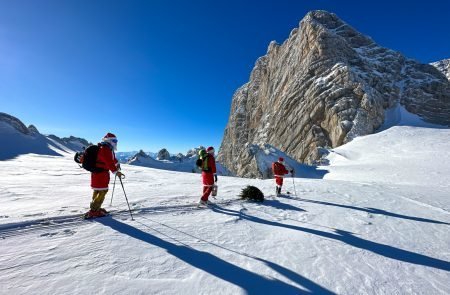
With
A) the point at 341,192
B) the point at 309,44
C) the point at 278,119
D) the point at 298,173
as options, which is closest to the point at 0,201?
the point at 341,192

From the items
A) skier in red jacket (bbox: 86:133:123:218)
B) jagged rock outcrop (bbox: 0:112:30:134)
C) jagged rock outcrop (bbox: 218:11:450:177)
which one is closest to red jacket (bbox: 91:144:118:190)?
skier in red jacket (bbox: 86:133:123:218)

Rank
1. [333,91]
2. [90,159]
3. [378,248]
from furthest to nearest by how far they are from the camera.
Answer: [333,91], [90,159], [378,248]

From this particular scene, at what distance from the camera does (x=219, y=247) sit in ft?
16.4

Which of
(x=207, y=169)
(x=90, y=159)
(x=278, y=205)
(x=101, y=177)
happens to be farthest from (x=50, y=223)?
(x=278, y=205)

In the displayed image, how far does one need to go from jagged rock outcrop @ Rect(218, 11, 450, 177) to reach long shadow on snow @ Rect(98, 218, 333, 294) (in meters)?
28.4

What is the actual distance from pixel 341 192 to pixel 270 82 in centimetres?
8026

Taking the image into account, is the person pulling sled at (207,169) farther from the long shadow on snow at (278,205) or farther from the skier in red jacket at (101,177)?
the skier in red jacket at (101,177)

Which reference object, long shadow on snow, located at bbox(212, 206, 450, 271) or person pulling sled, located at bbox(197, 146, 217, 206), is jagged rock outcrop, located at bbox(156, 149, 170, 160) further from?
long shadow on snow, located at bbox(212, 206, 450, 271)

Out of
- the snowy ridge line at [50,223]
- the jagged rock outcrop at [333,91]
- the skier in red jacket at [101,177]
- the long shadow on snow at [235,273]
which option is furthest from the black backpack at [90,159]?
the jagged rock outcrop at [333,91]

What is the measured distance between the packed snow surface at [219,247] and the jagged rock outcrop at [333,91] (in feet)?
82.4

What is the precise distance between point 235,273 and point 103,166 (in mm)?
4764

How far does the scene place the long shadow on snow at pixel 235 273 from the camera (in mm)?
3652

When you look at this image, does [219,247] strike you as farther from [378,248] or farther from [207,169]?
[207,169]

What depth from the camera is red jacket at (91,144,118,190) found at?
6.70m
